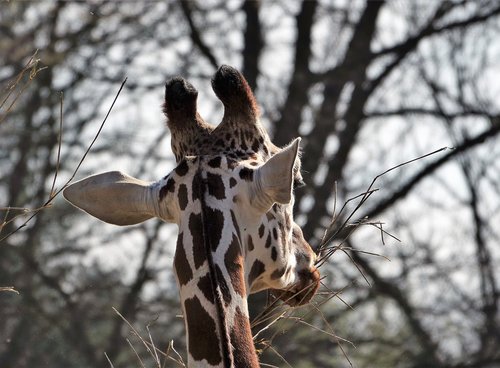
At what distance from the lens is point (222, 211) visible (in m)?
4.09

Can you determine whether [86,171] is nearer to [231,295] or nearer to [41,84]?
[41,84]

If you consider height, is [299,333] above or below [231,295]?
above

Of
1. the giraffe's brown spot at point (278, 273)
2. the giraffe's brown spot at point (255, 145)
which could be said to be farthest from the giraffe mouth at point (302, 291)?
the giraffe's brown spot at point (255, 145)

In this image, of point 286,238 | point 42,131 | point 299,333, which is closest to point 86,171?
point 42,131

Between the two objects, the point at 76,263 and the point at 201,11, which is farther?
the point at 76,263

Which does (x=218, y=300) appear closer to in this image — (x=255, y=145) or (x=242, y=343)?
(x=242, y=343)

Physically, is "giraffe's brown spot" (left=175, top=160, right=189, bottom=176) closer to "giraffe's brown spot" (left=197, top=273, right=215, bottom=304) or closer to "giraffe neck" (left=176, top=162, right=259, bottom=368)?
"giraffe neck" (left=176, top=162, right=259, bottom=368)

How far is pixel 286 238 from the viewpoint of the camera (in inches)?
178

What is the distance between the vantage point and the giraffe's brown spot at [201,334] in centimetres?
374

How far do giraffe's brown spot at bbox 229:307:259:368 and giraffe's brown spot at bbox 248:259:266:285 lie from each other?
1.53ft

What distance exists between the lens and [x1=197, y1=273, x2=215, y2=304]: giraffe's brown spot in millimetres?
3861

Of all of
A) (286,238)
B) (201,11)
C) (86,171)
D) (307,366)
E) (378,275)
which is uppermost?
(201,11)

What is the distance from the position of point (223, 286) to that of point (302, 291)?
0.87 meters

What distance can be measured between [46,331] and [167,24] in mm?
4435
